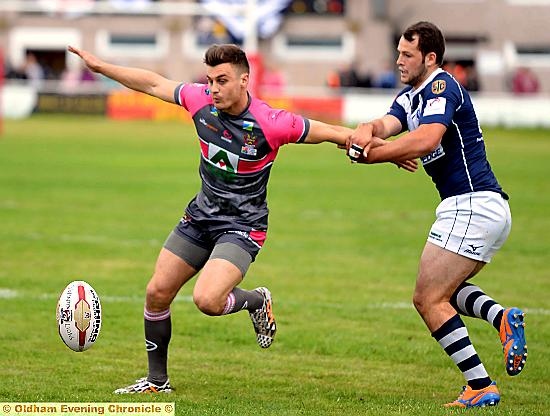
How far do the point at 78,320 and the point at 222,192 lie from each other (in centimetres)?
122

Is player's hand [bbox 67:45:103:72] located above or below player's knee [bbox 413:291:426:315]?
above

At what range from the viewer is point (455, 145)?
744 centimetres

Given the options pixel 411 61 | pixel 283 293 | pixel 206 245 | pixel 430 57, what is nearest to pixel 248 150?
pixel 206 245

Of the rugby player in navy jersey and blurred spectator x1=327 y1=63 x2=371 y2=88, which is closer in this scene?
the rugby player in navy jersey

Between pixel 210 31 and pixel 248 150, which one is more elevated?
pixel 248 150

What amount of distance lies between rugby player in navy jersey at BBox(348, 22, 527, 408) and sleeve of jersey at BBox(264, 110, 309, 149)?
524 mm

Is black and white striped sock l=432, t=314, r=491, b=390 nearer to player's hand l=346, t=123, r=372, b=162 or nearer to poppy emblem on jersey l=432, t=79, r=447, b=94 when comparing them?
player's hand l=346, t=123, r=372, b=162

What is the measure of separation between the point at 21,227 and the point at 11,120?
24145mm

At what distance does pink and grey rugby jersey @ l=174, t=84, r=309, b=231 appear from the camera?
7.54 meters

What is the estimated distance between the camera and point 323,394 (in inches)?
299

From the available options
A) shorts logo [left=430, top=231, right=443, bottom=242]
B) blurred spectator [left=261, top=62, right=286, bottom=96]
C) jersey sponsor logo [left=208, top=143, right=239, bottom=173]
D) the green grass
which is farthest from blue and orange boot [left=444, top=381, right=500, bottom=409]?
blurred spectator [left=261, top=62, right=286, bottom=96]

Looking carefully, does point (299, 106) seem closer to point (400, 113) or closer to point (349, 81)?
point (349, 81)

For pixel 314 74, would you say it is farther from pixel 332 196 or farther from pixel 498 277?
pixel 498 277

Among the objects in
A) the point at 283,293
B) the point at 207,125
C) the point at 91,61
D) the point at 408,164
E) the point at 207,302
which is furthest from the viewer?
the point at 283,293
